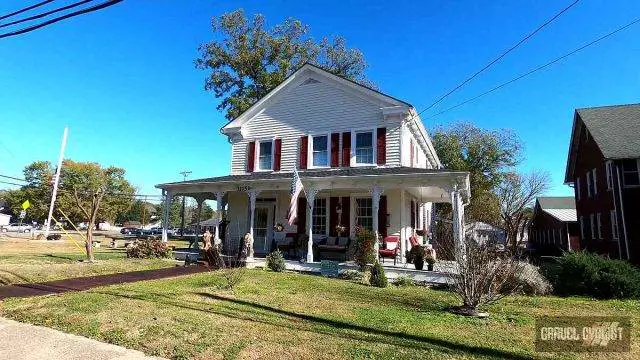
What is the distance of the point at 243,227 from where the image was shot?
19.0 metres

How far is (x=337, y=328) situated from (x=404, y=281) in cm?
665

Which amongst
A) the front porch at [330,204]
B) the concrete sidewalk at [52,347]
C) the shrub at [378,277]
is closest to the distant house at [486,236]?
the front porch at [330,204]

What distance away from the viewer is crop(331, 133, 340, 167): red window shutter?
17781mm

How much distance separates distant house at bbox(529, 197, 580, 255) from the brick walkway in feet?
90.0

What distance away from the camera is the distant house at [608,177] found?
19.5 meters

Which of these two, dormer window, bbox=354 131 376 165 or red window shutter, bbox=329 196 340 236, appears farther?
dormer window, bbox=354 131 376 165

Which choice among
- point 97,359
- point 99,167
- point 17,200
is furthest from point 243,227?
point 17,200

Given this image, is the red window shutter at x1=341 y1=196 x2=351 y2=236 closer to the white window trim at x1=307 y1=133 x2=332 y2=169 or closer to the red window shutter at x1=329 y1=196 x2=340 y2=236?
the red window shutter at x1=329 y1=196 x2=340 y2=236

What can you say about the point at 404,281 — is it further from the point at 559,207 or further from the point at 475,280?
the point at 559,207

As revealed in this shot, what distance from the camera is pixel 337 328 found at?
6426 millimetres

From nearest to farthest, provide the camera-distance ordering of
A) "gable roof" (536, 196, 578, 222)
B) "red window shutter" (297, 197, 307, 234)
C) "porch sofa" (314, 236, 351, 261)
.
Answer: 1. "porch sofa" (314, 236, 351, 261)
2. "red window shutter" (297, 197, 307, 234)
3. "gable roof" (536, 196, 578, 222)

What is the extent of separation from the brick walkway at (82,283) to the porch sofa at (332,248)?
4.81 m

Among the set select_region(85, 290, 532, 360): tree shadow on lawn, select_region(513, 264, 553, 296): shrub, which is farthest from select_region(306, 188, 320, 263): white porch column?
select_region(513, 264, 553, 296): shrub

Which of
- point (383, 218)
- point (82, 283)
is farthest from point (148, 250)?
point (383, 218)
